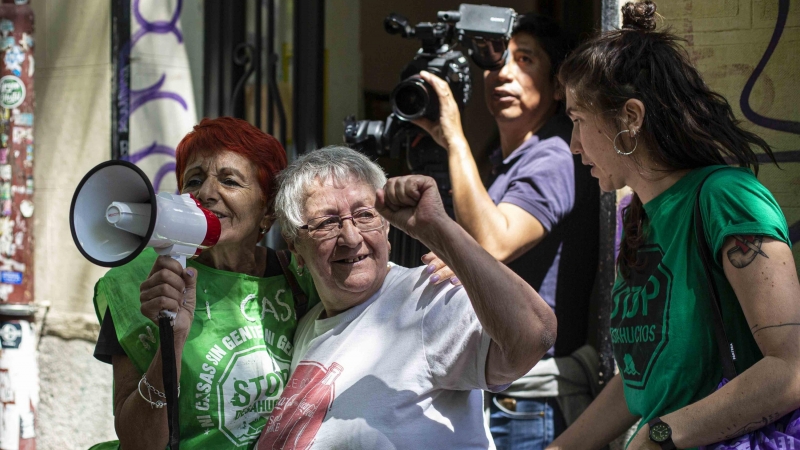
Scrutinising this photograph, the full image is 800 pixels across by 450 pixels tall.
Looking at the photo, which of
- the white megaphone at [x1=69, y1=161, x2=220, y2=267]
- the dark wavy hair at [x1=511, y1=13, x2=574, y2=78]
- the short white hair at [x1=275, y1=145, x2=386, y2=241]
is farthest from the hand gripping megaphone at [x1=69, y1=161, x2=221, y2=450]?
the dark wavy hair at [x1=511, y1=13, x2=574, y2=78]

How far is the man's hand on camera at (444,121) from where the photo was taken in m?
2.87

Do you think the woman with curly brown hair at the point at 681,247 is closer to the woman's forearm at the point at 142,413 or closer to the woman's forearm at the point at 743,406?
the woman's forearm at the point at 743,406

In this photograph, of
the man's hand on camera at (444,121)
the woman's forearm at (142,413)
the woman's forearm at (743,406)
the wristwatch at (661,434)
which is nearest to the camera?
the woman's forearm at (743,406)

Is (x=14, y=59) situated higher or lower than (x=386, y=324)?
higher

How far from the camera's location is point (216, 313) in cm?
219

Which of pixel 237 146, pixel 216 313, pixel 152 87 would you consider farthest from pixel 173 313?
pixel 152 87

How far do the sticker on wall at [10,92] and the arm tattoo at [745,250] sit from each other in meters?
3.65

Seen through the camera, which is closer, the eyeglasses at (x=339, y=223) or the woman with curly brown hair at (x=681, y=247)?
the woman with curly brown hair at (x=681, y=247)

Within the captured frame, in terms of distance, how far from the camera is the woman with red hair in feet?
6.55

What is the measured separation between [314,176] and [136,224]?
479 millimetres

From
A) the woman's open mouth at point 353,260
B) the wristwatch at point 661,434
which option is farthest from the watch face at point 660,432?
the woman's open mouth at point 353,260

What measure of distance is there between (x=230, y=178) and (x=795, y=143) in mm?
1697

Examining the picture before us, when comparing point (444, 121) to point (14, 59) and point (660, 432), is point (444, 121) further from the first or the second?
point (14, 59)

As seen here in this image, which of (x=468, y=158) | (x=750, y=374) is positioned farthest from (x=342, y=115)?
(x=750, y=374)
